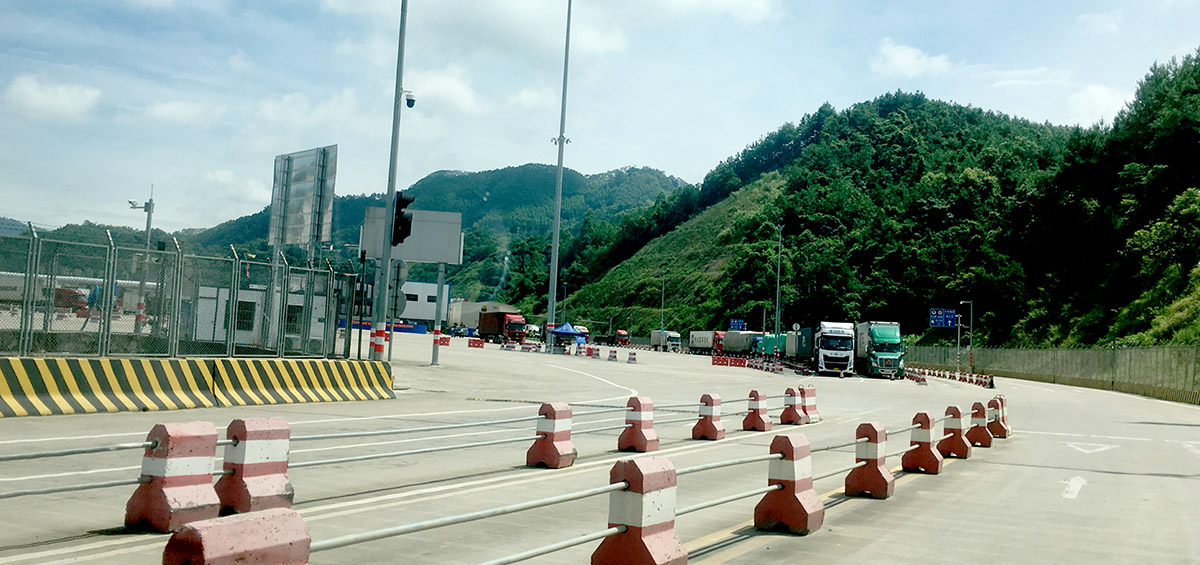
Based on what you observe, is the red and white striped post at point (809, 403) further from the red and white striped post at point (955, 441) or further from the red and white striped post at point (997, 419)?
the red and white striped post at point (955, 441)

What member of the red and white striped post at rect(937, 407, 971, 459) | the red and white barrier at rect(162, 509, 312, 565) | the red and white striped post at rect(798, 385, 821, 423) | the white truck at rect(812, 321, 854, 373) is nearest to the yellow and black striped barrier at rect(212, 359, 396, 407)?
the red and white striped post at rect(798, 385, 821, 423)

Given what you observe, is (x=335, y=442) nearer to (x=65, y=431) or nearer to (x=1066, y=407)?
(x=65, y=431)

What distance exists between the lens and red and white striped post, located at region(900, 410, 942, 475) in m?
12.4

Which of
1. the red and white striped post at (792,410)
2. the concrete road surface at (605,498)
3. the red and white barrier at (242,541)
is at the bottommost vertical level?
the concrete road surface at (605,498)

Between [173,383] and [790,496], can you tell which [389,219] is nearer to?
[173,383]

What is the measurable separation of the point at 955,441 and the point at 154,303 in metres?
14.1

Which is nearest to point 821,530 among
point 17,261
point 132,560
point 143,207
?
point 132,560

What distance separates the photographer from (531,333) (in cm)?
12244

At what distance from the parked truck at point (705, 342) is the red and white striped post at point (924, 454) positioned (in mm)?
86524

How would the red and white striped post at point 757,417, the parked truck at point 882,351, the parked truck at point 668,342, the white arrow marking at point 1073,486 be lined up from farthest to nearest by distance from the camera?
the parked truck at point 668,342 < the parked truck at point 882,351 < the red and white striped post at point 757,417 < the white arrow marking at point 1073,486

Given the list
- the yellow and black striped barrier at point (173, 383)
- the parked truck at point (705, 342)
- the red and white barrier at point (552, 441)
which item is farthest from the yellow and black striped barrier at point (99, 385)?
the parked truck at point (705, 342)

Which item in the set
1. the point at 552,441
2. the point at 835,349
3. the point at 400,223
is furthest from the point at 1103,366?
the point at 552,441

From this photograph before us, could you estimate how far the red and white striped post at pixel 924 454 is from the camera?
40.5 ft

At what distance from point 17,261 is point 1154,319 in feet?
196
